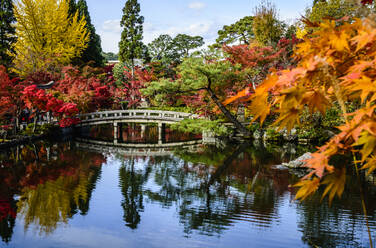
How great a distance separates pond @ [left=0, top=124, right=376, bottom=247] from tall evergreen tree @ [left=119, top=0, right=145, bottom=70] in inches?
614

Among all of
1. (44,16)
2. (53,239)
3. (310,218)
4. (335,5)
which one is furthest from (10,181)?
(335,5)

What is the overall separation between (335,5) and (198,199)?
1582cm

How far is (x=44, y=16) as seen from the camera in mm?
21031

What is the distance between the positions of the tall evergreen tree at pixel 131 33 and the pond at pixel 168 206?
15588 mm

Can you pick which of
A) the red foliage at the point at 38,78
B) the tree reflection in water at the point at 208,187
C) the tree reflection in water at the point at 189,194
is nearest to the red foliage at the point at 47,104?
the red foliage at the point at 38,78

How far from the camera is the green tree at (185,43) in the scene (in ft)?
102

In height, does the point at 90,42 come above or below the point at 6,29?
above

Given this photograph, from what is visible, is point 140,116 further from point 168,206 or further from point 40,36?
point 168,206

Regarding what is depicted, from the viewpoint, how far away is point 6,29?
66.8ft

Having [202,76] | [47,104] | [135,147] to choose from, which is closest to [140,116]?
[135,147]

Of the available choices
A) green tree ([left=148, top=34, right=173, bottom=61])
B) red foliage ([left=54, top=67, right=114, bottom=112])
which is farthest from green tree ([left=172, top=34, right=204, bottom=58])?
red foliage ([left=54, top=67, right=114, bottom=112])

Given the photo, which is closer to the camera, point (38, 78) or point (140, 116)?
point (38, 78)

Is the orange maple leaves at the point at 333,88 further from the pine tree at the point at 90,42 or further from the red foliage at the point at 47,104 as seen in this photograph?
the pine tree at the point at 90,42

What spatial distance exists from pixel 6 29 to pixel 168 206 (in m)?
18.6
